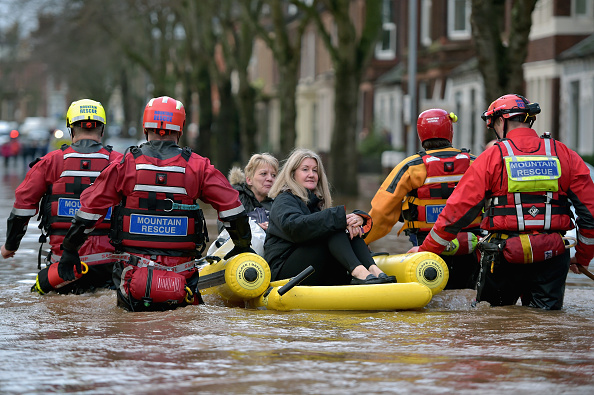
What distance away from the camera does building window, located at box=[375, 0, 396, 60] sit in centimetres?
4491

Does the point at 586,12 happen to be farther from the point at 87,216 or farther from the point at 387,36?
the point at 87,216

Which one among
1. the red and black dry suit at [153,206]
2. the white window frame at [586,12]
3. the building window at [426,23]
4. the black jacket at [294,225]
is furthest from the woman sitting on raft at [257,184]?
the building window at [426,23]

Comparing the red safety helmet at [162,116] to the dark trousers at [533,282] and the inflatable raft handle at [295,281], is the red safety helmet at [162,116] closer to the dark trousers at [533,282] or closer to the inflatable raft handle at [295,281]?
the inflatable raft handle at [295,281]

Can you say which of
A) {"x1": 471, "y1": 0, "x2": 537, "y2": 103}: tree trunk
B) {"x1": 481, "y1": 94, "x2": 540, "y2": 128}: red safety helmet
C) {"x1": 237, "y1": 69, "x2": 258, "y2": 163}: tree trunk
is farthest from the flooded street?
{"x1": 237, "y1": 69, "x2": 258, "y2": 163}: tree trunk

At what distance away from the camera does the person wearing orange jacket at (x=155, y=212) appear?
732 cm

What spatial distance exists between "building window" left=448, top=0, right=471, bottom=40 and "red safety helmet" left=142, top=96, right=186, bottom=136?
2907 cm

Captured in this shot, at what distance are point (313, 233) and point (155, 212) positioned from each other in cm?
136

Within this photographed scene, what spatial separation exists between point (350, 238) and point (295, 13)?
1929 inches

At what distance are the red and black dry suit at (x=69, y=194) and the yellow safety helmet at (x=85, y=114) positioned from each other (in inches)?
6.8

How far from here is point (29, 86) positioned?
82500 millimetres

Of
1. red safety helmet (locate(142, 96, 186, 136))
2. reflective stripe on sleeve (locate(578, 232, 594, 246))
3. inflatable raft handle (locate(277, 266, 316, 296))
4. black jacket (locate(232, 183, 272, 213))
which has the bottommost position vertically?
inflatable raft handle (locate(277, 266, 316, 296))

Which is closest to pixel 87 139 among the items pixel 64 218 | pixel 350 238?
pixel 64 218

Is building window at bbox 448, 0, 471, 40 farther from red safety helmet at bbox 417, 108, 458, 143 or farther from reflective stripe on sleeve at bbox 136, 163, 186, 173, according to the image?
A: reflective stripe on sleeve at bbox 136, 163, 186, 173

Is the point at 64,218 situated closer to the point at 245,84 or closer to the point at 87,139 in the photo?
the point at 87,139
